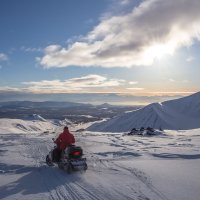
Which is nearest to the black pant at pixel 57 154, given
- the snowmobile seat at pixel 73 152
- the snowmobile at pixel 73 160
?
the snowmobile at pixel 73 160

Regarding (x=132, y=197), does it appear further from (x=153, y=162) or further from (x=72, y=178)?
(x=153, y=162)

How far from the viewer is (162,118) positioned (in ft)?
404

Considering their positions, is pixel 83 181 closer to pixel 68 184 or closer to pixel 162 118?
pixel 68 184

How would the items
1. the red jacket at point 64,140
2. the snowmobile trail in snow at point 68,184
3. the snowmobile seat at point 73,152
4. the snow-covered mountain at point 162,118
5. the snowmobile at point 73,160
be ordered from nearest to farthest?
the snowmobile trail in snow at point 68,184
the snowmobile at point 73,160
the snowmobile seat at point 73,152
the red jacket at point 64,140
the snow-covered mountain at point 162,118

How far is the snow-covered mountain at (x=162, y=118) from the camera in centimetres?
11581

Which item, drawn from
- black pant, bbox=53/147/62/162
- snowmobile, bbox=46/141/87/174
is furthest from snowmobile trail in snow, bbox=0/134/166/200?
black pant, bbox=53/147/62/162

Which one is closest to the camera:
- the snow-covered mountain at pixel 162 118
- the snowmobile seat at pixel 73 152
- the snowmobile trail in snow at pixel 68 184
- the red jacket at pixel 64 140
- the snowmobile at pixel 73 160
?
the snowmobile trail in snow at pixel 68 184

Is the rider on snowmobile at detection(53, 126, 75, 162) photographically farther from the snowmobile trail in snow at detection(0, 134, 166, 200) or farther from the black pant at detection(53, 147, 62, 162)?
the snowmobile trail in snow at detection(0, 134, 166, 200)

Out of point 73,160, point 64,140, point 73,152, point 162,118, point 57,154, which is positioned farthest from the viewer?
point 162,118

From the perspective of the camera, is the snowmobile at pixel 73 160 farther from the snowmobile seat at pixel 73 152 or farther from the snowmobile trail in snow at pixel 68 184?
the snowmobile trail in snow at pixel 68 184

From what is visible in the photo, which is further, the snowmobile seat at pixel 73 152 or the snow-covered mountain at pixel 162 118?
the snow-covered mountain at pixel 162 118

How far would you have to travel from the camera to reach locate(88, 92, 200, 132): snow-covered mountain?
11581 centimetres

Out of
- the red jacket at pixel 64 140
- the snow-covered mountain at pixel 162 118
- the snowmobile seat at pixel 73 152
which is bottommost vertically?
the snow-covered mountain at pixel 162 118

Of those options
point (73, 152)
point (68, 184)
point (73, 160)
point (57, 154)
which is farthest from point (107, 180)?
point (57, 154)
